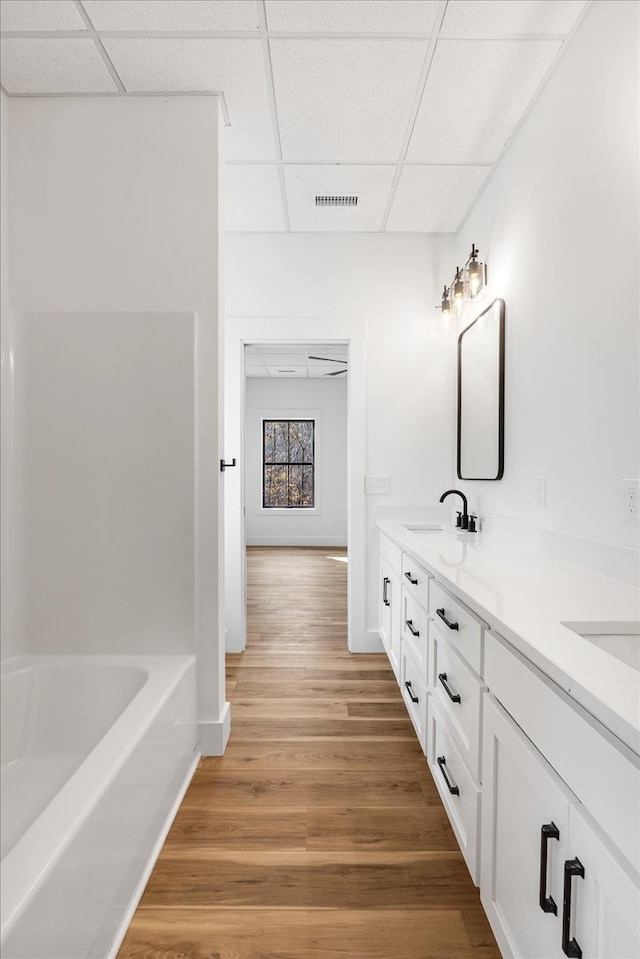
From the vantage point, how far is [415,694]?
84.9 inches

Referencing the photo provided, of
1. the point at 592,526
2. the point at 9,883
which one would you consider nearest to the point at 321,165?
the point at 592,526

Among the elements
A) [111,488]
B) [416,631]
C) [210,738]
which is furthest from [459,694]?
[111,488]

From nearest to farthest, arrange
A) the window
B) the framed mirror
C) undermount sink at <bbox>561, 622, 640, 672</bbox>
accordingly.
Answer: undermount sink at <bbox>561, 622, 640, 672</bbox>, the framed mirror, the window

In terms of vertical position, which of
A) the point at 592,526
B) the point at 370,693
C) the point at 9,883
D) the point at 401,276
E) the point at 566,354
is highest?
the point at 401,276

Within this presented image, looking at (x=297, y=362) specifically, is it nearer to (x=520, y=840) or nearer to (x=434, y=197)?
(x=434, y=197)

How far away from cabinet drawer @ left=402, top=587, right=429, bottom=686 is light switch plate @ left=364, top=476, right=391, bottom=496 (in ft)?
3.22

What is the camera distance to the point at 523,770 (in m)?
1.06

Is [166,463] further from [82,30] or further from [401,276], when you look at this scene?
[401,276]

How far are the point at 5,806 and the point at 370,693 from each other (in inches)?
65.4

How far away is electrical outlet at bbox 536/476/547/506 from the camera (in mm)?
2072

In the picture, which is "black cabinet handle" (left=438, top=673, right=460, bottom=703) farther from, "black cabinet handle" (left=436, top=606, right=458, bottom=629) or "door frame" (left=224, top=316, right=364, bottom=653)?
"door frame" (left=224, top=316, right=364, bottom=653)

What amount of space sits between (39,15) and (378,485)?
2543mm

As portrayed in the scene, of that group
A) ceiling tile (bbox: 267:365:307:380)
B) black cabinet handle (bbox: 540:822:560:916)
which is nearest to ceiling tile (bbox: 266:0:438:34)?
black cabinet handle (bbox: 540:822:560:916)

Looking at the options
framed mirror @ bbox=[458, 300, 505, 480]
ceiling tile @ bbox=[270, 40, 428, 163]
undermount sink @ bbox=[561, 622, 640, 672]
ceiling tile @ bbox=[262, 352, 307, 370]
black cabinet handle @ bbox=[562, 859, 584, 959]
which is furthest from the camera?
ceiling tile @ bbox=[262, 352, 307, 370]
